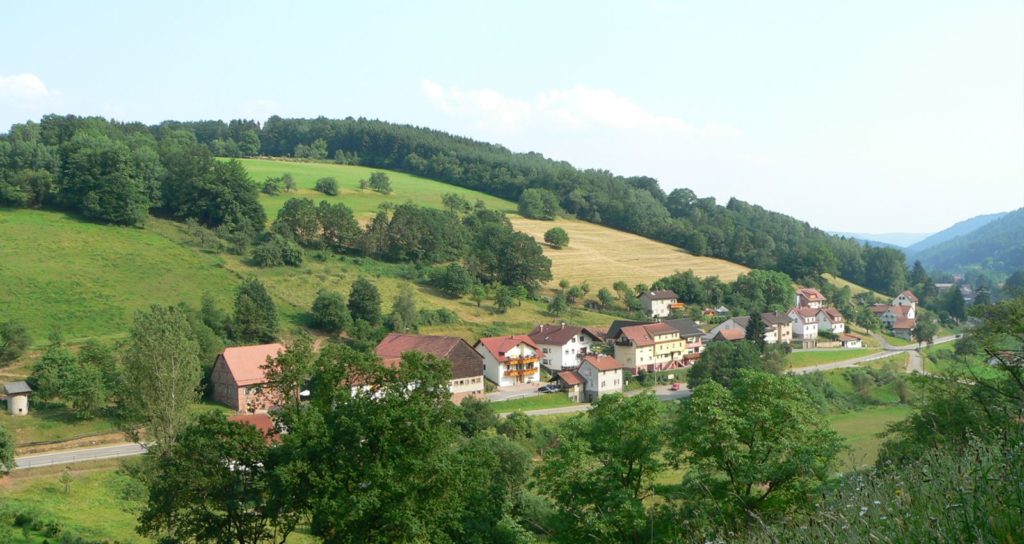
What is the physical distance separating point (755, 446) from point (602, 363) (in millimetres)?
37052

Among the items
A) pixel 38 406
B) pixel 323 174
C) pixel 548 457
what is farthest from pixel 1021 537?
pixel 323 174

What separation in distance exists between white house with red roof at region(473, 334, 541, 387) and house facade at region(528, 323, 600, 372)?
2922mm

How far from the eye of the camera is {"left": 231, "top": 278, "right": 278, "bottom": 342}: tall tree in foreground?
48.7 metres

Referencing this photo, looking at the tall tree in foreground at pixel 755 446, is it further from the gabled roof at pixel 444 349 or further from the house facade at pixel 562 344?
the house facade at pixel 562 344

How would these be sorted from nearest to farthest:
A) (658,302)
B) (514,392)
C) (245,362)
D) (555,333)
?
Result: (245,362) < (514,392) < (555,333) < (658,302)

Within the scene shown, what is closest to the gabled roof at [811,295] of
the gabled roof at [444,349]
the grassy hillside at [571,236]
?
the grassy hillside at [571,236]

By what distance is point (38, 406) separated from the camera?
37312 millimetres

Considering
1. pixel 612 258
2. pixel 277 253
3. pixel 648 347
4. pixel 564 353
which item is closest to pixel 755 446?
pixel 564 353

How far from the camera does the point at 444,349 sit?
49.5 metres

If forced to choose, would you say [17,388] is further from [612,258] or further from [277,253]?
[612,258]

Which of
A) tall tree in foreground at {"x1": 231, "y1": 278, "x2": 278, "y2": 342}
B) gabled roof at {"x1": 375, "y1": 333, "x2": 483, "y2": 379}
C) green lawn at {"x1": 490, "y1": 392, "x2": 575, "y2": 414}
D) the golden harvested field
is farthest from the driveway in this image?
the golden harvested field

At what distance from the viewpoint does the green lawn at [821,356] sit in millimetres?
64769

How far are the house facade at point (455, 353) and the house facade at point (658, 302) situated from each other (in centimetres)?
2908

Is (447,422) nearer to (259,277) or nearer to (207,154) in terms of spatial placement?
(259,277)
